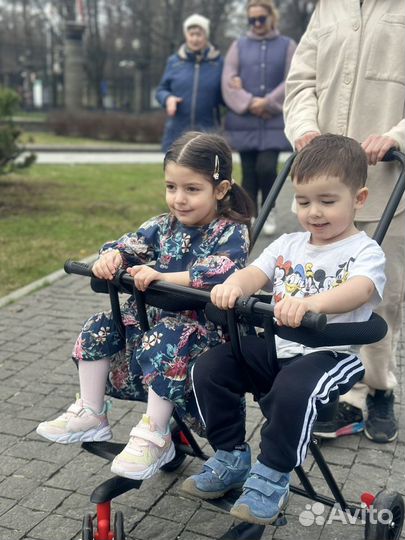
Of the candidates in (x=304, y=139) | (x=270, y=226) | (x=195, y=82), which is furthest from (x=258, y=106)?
(x=304, y=139)

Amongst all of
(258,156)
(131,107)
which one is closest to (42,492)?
(258,156)

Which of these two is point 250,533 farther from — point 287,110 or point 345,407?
point 287,110

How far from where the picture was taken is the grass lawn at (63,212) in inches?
297

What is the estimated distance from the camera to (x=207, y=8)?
40.2 metres

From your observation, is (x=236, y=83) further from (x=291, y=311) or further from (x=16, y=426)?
(x=291, y=311)

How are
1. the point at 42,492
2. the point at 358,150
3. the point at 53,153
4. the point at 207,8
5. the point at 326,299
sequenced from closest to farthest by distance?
the point at 326,299
the point at 358,150
the point at 42,492
the point at 53,153
the point at 207,8

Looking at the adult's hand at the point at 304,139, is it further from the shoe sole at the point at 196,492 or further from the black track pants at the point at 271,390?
the shoe sole at the point at 196,492

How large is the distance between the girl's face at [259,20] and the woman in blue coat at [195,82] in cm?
51

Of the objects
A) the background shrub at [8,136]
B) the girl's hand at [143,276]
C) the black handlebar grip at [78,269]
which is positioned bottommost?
the background shrub at [8,136]

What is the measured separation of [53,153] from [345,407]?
1746 cm

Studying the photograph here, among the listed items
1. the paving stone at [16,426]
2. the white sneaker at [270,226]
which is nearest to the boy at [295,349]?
the paving stone at [16,426]

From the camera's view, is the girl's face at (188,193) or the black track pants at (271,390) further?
the girl's face at (188,193)

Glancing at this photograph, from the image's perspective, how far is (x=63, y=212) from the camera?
1012 cm

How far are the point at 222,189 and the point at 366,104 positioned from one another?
41.0 inches
